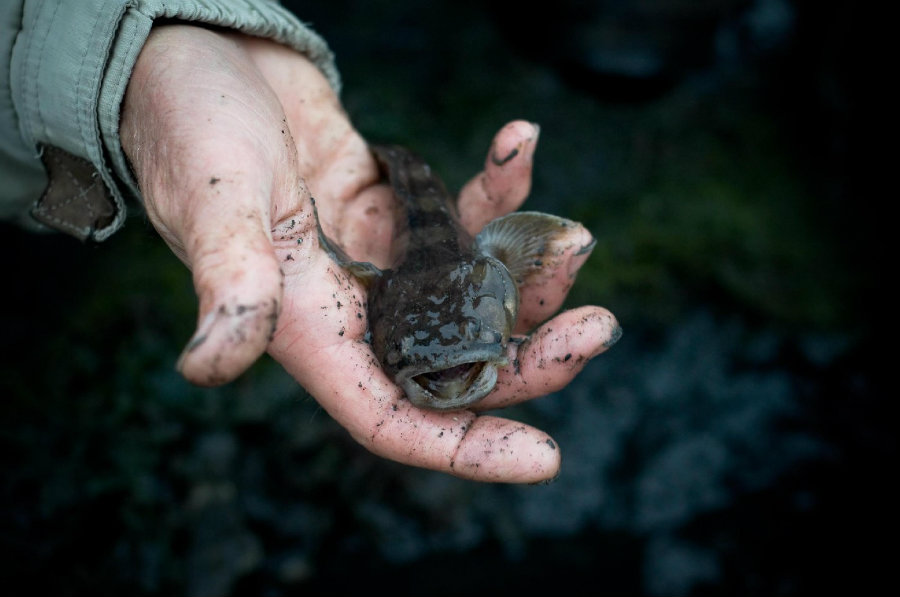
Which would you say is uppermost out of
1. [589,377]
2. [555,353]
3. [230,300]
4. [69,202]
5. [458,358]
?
[230,300]

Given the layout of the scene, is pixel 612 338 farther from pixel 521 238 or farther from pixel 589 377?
pixel 589 377

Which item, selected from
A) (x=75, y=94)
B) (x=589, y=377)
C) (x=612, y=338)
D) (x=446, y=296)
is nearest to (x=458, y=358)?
(x=446, y=296)

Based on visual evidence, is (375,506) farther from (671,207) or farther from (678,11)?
(678,11)

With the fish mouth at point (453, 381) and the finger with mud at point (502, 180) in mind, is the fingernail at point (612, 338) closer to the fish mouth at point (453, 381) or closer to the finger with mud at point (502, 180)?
the fish mouth at point (453, 381)

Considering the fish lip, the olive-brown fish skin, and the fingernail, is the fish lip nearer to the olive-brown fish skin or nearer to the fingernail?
the olive-brown fish skin

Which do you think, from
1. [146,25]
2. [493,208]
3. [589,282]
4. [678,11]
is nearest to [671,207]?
[589,282]

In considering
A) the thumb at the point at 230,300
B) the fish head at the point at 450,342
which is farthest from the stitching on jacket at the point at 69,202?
the fish head at the point at 450,342
